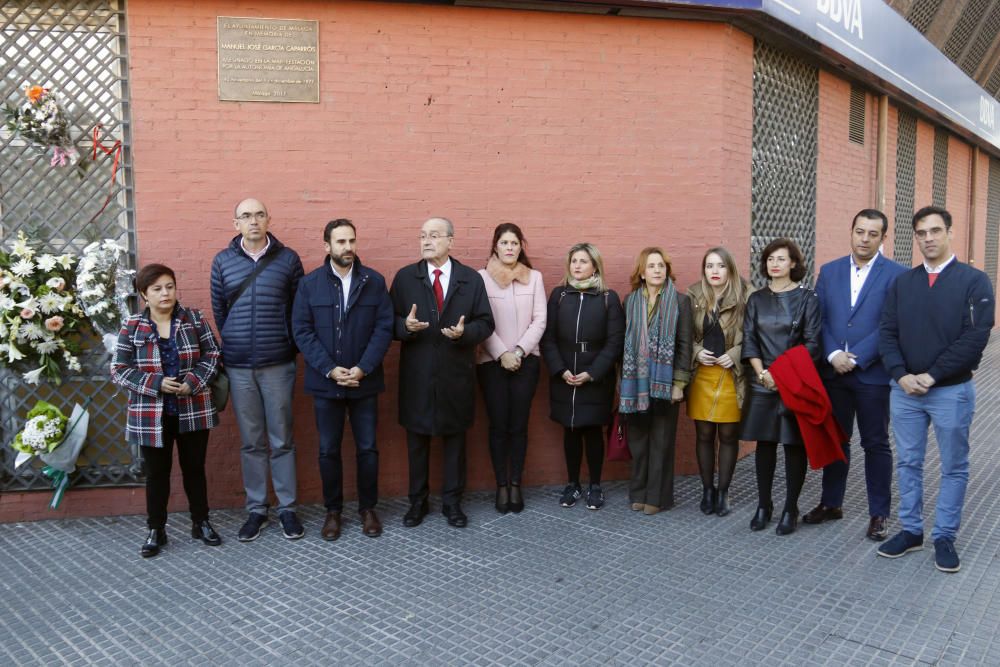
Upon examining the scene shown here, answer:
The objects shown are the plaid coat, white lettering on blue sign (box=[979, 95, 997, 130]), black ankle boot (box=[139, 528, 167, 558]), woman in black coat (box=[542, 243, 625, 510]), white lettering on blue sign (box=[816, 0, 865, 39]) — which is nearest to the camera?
the plaid coat

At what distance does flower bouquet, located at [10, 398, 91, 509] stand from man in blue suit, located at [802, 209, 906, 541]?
4710 millimetres

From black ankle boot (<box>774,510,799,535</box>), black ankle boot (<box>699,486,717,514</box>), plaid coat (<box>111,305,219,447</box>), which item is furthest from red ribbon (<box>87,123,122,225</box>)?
black ankle boot (<box>774,510,799,535</box>)

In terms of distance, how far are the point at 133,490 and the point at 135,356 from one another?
1.29 metres

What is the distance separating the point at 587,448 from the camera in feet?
17.8

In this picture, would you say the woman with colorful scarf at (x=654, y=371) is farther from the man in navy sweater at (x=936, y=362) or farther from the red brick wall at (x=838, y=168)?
the red brick wall at (x=838, y=168)

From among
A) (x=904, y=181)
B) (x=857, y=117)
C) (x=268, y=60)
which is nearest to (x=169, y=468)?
(x=268, y=60)

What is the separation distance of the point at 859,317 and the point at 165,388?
4058 millimetres

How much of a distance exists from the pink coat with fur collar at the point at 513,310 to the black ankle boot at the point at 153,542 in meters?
2.24

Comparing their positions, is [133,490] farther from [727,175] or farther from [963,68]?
[963,68]

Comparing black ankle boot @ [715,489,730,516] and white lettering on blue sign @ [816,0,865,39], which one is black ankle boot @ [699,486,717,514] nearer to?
black ankle boot @ [715,489,730,516]

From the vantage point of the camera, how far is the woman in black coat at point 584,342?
205 inches

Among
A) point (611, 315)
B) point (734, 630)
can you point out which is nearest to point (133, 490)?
point (611, 315)

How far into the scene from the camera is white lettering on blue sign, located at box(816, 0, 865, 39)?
6.71m

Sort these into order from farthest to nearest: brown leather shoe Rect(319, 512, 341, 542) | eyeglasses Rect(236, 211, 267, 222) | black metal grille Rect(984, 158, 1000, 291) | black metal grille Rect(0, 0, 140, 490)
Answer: black metal grille Rect(984, 158, 1000, 291) < black metal grille Rect(0, 0, 140, 490) < brown leather shoe Rect(319, 512, 341, 542) < eyeglasses Rect(236, 211, 267, 222)
